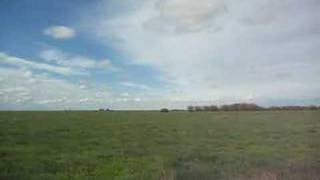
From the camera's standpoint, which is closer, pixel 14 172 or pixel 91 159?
pixel 14 172

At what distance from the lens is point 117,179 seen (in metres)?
14.1

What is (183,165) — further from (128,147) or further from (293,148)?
(293,148)

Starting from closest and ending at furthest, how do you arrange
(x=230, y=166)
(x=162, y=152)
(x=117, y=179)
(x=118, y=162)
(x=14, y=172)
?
1. (x=117, y=179)
2. (x=14, y=172)
3. (x=230, y=166)
4. (x=118, y=162)
5. (x=162, y=152)

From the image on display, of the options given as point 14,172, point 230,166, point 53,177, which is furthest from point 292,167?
point 14,172

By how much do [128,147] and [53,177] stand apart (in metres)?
9.18

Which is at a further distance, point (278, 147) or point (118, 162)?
point (278, 147)

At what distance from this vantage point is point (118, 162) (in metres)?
18.0

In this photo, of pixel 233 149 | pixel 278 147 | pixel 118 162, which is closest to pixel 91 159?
pixel 118 162

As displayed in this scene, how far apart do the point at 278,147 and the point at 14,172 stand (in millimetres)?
14488

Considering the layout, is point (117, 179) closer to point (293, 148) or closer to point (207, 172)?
point (207, 172)

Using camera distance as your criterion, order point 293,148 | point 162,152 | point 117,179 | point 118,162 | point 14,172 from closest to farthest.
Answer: point 117,179 → point 14,172 → point 118,162 → point 162,152 → point 293,148

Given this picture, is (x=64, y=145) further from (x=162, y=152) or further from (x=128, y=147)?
(x=162, y=152)

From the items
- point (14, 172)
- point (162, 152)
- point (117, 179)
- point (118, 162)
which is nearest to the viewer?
point (117, 179)

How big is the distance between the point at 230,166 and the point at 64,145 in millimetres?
10765
